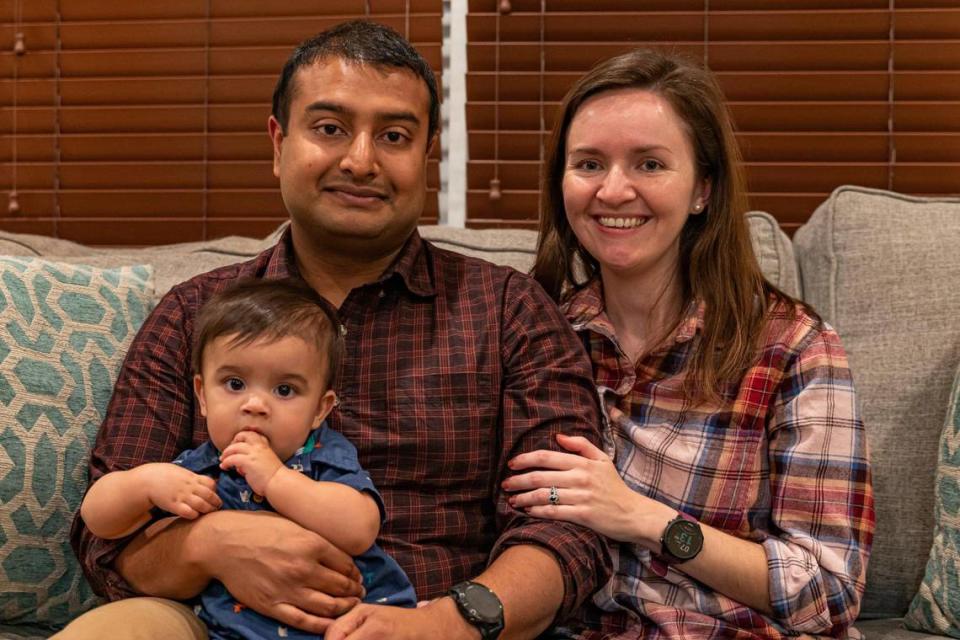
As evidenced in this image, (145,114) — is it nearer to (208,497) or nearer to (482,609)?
(208,497)

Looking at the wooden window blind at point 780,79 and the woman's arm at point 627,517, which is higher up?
the wooden window blind at point 780,79

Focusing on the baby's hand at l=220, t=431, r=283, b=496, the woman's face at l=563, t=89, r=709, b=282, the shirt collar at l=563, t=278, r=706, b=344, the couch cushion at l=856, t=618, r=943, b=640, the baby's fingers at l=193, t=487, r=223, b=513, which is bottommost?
the couch cushion at l=856, t=618, r=943, b=640

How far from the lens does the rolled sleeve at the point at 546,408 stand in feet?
4.78

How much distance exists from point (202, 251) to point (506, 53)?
910 millimetres

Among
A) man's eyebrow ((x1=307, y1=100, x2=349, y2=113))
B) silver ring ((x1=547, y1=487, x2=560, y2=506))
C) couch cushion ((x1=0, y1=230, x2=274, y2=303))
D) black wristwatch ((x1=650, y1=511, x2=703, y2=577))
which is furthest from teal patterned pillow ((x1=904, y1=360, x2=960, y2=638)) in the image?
couch cushion ((x1=0, y1=230, x2=274, y2=303))

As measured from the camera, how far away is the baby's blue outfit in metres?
1.34

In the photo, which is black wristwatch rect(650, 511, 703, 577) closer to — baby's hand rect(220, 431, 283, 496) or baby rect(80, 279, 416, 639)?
baby rect(80, 279, 416, 639)

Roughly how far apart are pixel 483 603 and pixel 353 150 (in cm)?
77

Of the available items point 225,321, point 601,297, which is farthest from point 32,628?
point 601,297

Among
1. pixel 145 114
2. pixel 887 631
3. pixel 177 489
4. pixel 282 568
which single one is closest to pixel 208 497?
pixel 177 489

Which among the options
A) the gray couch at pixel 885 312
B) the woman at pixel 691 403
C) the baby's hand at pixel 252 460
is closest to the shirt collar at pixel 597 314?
the woman at pixel 691 403

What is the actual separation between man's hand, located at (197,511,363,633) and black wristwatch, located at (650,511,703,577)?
0.47 meters

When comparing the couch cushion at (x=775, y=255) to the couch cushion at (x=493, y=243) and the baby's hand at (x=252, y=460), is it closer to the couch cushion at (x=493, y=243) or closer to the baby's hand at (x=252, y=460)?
the couch cushion at (x=493, y=243)

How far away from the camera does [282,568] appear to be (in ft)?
4.23
